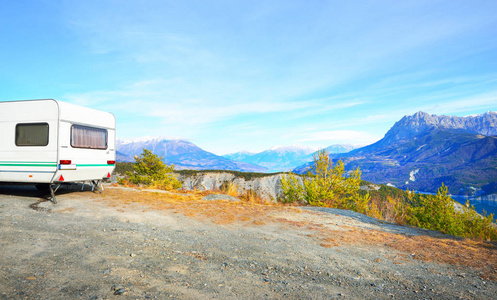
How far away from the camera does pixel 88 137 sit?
10969mm

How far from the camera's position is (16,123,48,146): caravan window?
9711 mm

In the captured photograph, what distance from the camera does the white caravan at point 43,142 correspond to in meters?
9.62

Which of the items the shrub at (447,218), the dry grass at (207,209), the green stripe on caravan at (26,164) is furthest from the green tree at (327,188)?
the green stripe on caravan at (26,164)

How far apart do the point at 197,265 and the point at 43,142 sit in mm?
8740

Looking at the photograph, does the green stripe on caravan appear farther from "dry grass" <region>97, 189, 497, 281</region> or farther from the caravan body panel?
"dry grass" <region>97, 189, 497, 281</region>

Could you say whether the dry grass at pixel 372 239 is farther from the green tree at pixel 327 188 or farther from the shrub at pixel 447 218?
the green tree at pixel 327 188

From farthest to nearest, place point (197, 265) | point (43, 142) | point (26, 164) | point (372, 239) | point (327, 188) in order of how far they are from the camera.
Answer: point (327, 188), point (26, 164), point (43, 142), point (372, 239), point (197, 265)

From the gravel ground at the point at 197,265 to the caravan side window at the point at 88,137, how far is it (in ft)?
10.8

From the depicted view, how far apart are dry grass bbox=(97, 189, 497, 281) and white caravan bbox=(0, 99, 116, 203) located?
7.36 ft

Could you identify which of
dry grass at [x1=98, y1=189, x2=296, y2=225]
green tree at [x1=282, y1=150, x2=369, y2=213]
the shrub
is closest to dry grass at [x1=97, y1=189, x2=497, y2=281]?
dry grass at [x1=98, y1=189, x2=296, y2=225]

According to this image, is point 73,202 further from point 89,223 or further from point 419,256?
point 419,256

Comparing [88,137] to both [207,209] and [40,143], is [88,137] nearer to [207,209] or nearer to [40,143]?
[40,143]

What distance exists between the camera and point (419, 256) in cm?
585

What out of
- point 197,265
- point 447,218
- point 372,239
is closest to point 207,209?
point 197,265
